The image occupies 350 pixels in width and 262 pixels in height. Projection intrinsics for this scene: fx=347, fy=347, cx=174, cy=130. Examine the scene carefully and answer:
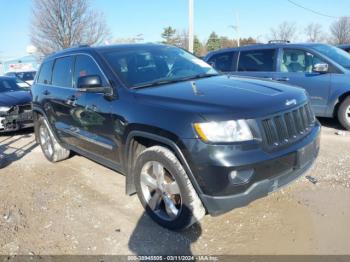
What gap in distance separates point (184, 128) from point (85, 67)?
2055 mm

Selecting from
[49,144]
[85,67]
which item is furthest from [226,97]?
[49,144]

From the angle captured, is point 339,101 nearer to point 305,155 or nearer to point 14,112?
point 305,155

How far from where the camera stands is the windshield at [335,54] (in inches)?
273

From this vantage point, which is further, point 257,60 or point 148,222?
point 257,60

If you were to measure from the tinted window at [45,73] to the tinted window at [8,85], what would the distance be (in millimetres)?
3925

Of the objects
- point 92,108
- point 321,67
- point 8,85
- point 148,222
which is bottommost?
point 148,222

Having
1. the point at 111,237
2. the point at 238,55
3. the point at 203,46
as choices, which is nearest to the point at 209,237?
the point at 111,237

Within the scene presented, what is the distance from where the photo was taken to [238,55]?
8.00 m

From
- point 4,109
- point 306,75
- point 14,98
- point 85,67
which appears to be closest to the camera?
→ point 85,67

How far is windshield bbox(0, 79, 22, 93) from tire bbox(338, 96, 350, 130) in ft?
26.7

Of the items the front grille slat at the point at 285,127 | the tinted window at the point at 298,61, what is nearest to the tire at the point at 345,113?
the tinted window at the point at 298,61

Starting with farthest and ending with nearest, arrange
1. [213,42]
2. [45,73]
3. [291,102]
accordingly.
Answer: [213,42] < [45,73] < [291,102]

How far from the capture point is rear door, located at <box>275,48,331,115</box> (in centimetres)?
689

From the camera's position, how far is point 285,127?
3.12 metres
